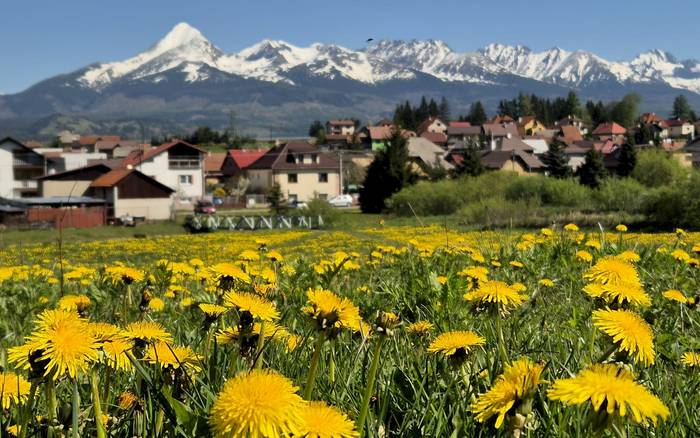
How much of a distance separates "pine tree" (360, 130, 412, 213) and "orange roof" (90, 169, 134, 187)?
19116 millimetres

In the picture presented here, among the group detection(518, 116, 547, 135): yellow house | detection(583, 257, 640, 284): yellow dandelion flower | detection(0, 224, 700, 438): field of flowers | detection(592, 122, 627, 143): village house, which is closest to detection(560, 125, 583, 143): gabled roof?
detection(592, 122, 627, 143): village house

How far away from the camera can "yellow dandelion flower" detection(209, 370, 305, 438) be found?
811mm

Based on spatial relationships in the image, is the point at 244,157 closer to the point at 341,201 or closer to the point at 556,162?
the point at 341,201

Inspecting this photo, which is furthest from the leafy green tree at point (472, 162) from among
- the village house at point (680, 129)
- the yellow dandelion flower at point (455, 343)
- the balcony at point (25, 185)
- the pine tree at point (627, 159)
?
the village house at point (680, 129)

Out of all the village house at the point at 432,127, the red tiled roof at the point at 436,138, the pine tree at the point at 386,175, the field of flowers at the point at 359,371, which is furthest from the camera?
the village house at the point at 432,127

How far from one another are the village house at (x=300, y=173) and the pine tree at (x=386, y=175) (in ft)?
50.9

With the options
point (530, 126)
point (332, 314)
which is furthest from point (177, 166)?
point (530, 126)

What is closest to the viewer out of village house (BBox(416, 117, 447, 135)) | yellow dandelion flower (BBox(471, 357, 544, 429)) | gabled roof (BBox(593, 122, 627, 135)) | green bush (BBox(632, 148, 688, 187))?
yellow dandelion flower (BBox(471, 357, 544, 429))

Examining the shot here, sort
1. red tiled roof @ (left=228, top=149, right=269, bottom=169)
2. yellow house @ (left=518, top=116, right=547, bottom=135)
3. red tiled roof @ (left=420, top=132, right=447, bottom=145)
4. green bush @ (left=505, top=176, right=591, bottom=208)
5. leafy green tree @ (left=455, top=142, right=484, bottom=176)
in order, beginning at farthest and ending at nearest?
yellow house @ (left=518, top=116, right=547, bottom=135)
red tiled roof @ (left=420, top=132, right=447, bottom=145)
red tiled roof @ (left=228, top=149, right=269, bottom=169)
leafy green tree @ (left=455, top=142, right=484, bottom=176)
green bush @ (left=505, top=176, right=591, bottom=208)

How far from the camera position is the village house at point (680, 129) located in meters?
148

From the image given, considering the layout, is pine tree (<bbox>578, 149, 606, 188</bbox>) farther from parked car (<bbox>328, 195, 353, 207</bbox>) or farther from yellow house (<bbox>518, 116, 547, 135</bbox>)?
yellow house (<bbox>518, 116, 547, 135</bbox>)

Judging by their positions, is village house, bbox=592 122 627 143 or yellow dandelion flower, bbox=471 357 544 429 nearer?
yellow dandelion flower, bbox=471 357 544 429

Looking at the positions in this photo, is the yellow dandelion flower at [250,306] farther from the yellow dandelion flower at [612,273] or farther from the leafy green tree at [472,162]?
the leafy green tree at [472,162]

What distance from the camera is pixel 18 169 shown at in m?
70.2
